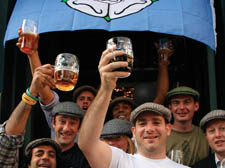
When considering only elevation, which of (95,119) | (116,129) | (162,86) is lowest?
(95,119)

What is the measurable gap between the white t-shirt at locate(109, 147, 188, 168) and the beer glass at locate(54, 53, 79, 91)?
72cm

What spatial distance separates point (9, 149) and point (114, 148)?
108 centimetres

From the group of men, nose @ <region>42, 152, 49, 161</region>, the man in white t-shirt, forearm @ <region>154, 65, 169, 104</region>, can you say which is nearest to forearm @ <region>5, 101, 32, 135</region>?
the group of men

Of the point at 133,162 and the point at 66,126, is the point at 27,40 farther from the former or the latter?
the point at 133,162

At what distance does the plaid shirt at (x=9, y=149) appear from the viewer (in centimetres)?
303

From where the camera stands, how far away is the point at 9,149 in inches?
120

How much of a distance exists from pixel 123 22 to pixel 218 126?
5.07 feet

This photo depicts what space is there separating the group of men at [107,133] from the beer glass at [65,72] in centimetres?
24

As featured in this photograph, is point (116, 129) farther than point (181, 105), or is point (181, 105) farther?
point (181, 105)

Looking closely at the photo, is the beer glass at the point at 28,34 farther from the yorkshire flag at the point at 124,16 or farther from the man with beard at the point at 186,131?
the man with beard at the point at 186,131

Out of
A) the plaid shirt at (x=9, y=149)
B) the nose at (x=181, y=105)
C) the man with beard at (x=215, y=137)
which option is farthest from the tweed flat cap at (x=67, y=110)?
the man with beard at (x=215, y=137)

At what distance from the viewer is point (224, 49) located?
5035mm

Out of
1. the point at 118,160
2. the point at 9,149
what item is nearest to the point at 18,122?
the point at 9,149

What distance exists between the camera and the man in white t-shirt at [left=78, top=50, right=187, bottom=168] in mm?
2110
